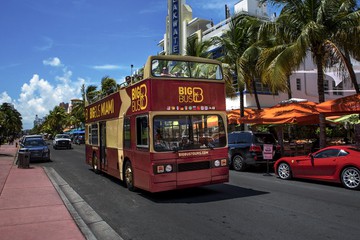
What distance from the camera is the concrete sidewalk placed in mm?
6009

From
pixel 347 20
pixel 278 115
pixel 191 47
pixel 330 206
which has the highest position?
pixel 191 47

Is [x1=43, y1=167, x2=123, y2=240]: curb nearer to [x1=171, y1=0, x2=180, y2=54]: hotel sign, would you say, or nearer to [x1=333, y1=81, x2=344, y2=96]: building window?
[x1=171, y1=0, x2=180, y2=54]: hotel sign

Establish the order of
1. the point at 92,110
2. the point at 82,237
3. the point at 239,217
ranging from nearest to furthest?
the point at 82,237 < the point at 239,217 < the point at 92,110

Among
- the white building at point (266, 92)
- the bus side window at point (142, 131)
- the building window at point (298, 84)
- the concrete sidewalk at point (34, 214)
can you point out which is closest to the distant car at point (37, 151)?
the concrete sidewalk at point (34, 214)

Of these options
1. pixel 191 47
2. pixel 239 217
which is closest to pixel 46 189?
pixel 239 217

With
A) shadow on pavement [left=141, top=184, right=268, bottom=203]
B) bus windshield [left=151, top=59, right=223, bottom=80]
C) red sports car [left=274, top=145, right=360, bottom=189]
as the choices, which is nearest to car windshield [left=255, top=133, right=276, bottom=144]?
red sports car [left=274, top=145, right=360, bottom=189]

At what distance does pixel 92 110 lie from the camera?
15.1 metres

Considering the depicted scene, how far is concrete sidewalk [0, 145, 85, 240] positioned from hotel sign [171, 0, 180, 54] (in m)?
22.7

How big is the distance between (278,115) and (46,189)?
33.9 ft

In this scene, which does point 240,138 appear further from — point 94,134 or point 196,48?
point 196,48

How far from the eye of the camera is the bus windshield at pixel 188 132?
857 centimetres

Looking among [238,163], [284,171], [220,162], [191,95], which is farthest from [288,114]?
[191,95]

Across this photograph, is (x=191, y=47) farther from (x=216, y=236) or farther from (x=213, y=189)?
(x=216, y=236)

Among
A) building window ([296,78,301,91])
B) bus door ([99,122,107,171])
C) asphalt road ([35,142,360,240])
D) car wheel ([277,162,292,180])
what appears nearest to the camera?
asphalt road ([35,142,360,240])
